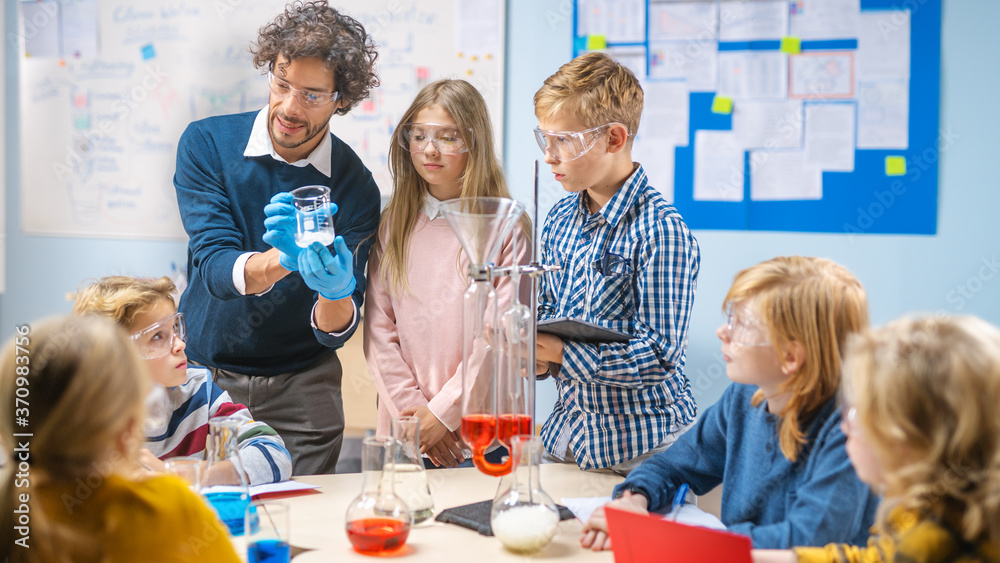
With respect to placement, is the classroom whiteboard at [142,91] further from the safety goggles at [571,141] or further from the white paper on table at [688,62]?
the safety goggles at [571,141]

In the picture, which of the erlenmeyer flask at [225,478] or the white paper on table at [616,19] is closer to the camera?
the erlenmeyer flask at [225,478]

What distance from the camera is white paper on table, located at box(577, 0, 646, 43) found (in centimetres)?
292

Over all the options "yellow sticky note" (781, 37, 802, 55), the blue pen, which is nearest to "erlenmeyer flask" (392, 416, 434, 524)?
the blue pen

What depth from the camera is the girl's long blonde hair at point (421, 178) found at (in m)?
1.98

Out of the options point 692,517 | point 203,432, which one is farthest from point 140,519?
point 692,517

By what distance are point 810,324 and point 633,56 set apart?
1937 mm

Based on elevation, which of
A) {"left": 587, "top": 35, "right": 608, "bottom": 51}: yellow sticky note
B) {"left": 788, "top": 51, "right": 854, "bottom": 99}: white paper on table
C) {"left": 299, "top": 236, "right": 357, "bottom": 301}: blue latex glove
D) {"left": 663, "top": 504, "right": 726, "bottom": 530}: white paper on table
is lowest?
{"left": 663, "top": 504, "right": 726, "bottom": 530}: white paper on table

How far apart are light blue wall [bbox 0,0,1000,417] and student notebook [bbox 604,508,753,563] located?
1.93m

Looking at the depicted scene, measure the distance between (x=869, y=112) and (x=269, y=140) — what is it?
2.16 metres

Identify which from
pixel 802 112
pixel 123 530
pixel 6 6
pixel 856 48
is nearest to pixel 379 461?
pixel 123 530

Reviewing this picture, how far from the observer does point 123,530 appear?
2.92 ft

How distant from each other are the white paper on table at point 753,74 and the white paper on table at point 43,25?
2.92m

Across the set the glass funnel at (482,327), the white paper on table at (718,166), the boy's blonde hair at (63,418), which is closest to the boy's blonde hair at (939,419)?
the glass funnel at (482,327)

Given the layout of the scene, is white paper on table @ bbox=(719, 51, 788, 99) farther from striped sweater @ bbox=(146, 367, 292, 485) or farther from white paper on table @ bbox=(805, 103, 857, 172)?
striped sweater @ bbox=(146, 367, 292, 485)
